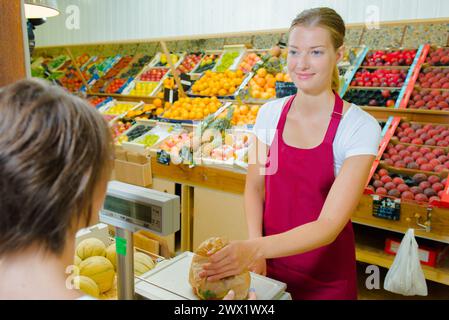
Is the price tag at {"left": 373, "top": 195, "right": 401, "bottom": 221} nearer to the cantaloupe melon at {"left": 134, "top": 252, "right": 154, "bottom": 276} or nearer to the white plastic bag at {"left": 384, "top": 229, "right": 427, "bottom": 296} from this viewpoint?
the white plastic bag at {"left": 384, "top": 229, "right": 427, "bottom": 296}

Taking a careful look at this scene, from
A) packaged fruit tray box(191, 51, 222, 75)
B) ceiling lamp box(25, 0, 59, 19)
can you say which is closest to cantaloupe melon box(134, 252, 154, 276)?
ceiling lamp box(25, 0, 59, 19)

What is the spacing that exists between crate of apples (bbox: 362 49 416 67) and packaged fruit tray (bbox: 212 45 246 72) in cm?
139

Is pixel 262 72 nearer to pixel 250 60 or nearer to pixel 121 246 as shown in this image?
pixel 250 60

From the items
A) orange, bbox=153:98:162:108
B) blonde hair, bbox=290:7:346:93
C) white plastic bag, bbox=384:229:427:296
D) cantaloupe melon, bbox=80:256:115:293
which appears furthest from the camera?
orange, bbox=153:98:162:108

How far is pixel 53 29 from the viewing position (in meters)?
6.23

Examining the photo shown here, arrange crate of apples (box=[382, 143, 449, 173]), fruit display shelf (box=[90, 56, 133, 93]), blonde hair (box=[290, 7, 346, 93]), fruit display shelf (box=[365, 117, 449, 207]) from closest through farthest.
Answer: blonde hair (box=[290, 7, 346, 93]) → fruit display shelf (box=[365, 117, 449, 207]) → crate of apples (box=[382, 143, 449, 173]) → fruit display shelf (box=[90, 56, 133, 93])

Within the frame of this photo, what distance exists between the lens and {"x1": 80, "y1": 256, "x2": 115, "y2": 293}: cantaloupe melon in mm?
1096

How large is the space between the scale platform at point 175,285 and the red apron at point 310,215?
0.57 meters

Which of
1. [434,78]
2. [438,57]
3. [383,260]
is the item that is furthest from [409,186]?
[438,57]

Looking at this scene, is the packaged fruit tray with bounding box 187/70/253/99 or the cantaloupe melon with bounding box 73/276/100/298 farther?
the packaged fruit tray with bounding box 187/70/253/99

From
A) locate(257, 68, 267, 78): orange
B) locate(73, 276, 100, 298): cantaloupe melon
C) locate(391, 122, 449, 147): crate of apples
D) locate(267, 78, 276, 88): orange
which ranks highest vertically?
locate(257, 68, 267, 78): orange

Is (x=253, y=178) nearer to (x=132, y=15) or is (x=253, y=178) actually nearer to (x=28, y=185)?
(x=28, y=185)

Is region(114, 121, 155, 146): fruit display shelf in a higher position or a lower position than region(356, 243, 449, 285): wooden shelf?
higher

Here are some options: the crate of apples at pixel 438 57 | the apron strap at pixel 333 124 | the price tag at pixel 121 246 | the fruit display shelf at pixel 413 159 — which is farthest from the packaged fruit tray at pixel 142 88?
the price tag at pixel 121 246
